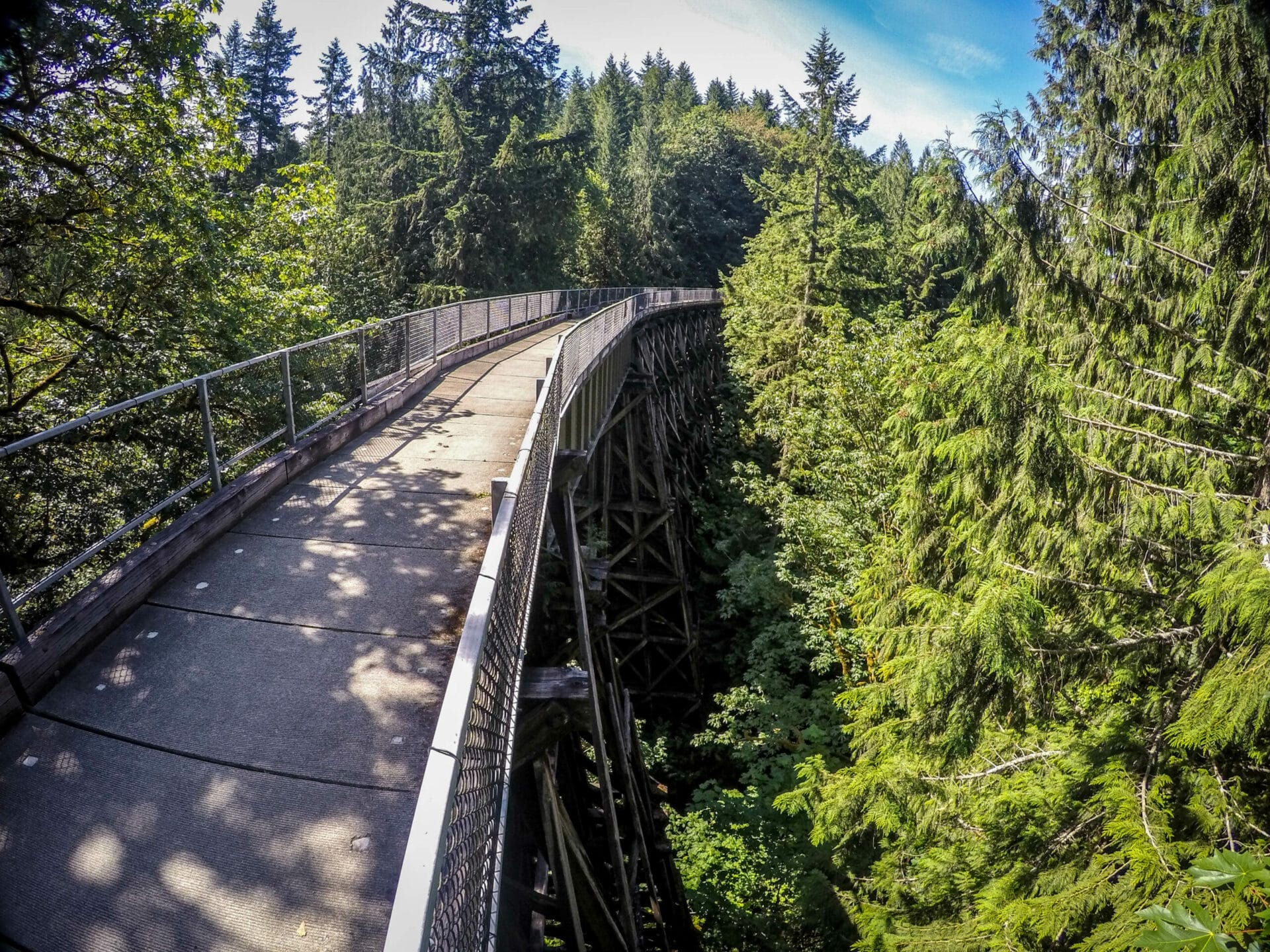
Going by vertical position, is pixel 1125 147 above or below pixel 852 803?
above

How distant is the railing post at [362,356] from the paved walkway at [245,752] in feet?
10.4

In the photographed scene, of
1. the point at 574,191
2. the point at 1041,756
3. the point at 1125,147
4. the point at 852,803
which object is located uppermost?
the point at 574,191

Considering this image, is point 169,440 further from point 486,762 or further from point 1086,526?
point 1086,526

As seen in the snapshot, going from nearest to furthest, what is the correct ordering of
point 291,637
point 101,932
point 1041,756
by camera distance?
point 101,932, point 291,637, point 1041,756

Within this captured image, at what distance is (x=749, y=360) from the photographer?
2050 centimetres

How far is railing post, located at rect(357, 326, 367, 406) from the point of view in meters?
7.76

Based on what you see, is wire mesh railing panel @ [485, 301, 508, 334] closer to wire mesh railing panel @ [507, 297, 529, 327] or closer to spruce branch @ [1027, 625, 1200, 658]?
wire mesh railing panel @ [507, 297, 529, 327]

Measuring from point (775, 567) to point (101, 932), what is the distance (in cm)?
1231

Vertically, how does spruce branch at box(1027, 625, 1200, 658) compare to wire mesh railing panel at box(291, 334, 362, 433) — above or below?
below

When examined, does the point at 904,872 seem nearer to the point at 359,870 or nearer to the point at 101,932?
the point at 359,870

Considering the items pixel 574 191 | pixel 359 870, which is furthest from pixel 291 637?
pixel 574 191

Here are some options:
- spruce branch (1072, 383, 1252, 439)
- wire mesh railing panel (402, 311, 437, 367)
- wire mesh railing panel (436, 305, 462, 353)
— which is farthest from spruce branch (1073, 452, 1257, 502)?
wire mesh railing panel (436, 305, 462, 353)

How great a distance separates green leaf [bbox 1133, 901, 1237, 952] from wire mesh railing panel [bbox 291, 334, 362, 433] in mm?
6595

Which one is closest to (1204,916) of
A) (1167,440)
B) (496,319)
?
(1167,440)
